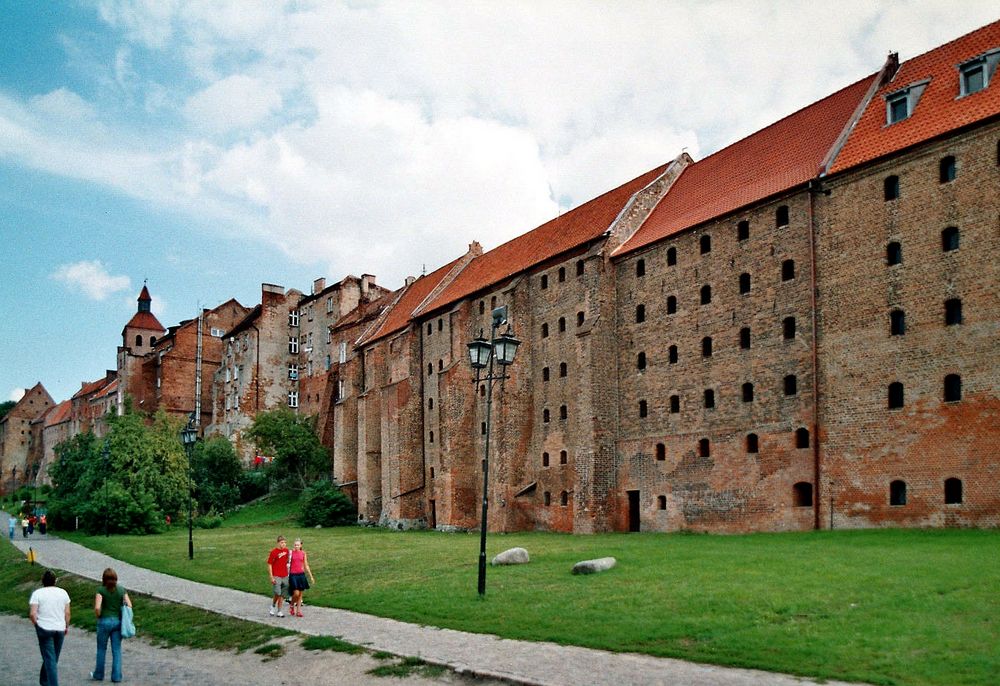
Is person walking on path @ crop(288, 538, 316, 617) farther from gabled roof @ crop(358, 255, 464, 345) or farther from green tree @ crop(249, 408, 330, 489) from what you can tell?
green tree @ crop(249, 408, 330, 489)

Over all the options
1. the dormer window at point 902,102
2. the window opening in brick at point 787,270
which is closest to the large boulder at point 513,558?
the window opening in brick at point 787,270

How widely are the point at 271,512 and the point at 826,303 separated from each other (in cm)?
4523

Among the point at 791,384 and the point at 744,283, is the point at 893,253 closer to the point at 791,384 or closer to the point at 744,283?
the point at 791,384

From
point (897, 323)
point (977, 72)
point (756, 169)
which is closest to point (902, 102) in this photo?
point (977, 72)

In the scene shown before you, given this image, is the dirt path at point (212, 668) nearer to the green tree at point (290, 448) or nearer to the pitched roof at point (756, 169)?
the pitched roof at point (756, 169)

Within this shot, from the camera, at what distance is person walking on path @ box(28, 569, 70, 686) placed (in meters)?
13.5

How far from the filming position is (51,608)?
44.8ft

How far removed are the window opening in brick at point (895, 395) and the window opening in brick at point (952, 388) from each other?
4.80 feet

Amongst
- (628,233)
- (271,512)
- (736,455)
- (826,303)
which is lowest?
(271,512)

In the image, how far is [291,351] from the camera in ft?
280

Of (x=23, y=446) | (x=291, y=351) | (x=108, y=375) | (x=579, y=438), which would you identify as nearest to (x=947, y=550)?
(x=579, y=438)

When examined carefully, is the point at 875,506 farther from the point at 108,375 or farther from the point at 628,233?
the point at 108,375

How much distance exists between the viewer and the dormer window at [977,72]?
96.8ft

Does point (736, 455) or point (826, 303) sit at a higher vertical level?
point (826, 303)
